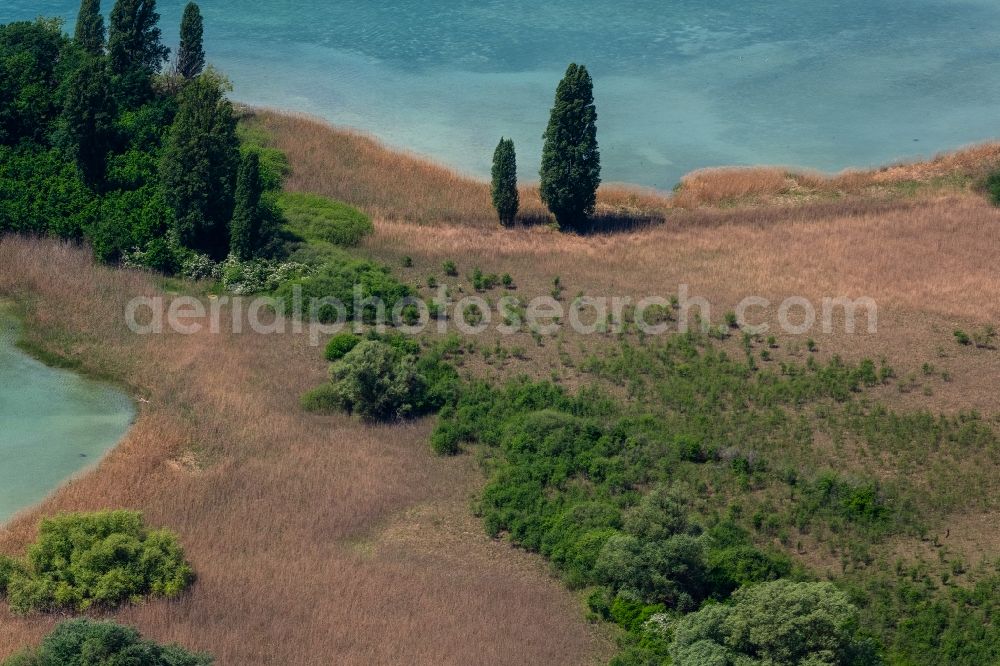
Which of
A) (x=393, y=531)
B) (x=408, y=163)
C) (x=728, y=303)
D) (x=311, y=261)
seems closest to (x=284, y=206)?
(x=311, y=261)

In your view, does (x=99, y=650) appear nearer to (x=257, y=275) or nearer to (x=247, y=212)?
(x=257, y=275)

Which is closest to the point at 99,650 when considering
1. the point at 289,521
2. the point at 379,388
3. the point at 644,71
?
the point at 289,521

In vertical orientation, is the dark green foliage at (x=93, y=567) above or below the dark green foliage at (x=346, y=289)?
below

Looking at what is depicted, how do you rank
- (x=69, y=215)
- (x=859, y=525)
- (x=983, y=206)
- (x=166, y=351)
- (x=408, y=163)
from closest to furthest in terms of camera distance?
(x=859, y=525)
(x=166, y=351)
(x=69, y=215)
(x=983, y=206)
(x=408, y=163)

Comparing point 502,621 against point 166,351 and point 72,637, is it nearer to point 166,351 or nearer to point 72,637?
point 72,637

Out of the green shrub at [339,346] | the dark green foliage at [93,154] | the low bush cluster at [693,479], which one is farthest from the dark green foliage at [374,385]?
the dark green foliage at [93,154]

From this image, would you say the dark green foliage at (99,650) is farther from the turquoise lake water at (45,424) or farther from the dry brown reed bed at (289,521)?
the turquoise lake water at (45,424)
